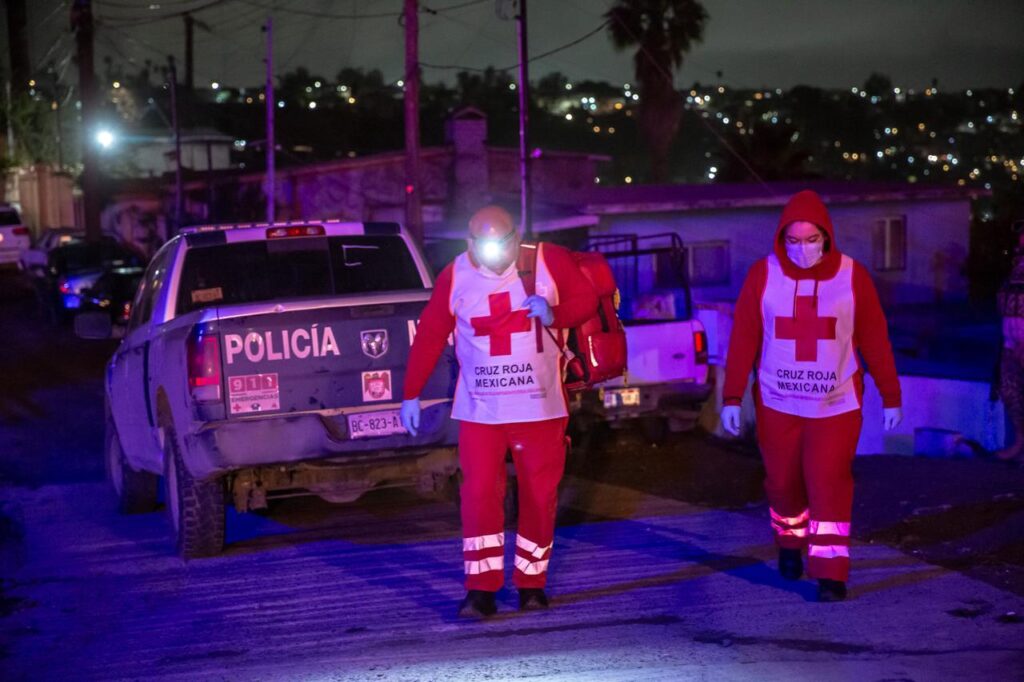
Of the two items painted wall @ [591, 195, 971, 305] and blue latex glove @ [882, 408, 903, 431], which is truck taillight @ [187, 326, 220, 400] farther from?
painted wall @ [591, 195, 971, 305]

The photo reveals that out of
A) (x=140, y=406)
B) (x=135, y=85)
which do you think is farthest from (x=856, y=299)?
(x=135, y=85)

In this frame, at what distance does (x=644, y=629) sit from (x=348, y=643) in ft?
4.38

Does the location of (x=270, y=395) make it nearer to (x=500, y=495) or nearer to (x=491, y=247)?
(x=500, y=495)

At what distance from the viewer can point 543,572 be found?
6715 mm

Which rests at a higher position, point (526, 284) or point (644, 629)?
point (526, 284)

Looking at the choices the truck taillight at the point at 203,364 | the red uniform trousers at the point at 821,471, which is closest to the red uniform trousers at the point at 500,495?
the red uniform trousers at the point at 821,471

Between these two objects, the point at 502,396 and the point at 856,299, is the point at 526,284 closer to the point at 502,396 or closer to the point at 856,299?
the point at 502,396

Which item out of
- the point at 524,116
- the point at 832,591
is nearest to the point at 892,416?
the point at 832,591

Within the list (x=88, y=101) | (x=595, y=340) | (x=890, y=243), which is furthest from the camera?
(x=88, y=101)

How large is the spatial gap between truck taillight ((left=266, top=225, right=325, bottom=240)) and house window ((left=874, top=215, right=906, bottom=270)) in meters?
25.9

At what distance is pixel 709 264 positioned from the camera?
31109mm

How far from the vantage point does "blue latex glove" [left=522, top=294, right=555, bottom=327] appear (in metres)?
6.47

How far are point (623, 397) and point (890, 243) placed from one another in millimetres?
22885

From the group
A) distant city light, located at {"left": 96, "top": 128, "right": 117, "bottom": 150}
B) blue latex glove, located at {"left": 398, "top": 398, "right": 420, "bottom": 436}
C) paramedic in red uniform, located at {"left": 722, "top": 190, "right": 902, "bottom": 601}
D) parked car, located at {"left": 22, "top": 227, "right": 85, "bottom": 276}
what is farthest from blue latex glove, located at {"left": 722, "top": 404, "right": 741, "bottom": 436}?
distant city light, located at {"left": 96, "top": 128, "right": 117, "bottom": 150}
